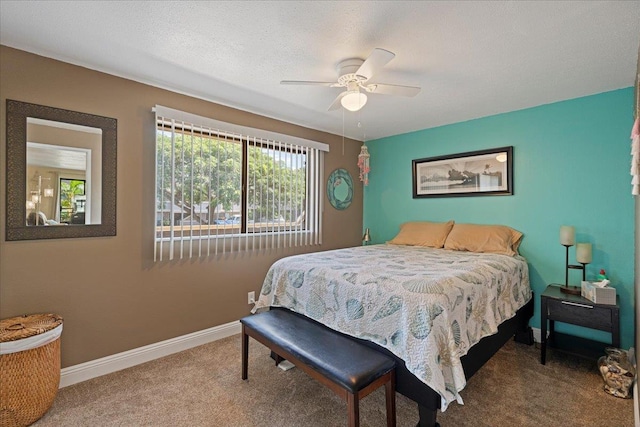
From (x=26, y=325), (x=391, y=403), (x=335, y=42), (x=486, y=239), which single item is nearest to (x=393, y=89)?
(x=335, y=42)

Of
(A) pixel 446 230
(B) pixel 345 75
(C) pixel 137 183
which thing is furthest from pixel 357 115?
(C) pixel 137 183

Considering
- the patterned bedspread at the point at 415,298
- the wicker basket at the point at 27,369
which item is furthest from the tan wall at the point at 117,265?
the patterned bedspread at the point at 415,298

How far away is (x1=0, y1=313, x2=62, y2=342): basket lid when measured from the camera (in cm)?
171

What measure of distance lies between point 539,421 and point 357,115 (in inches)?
120

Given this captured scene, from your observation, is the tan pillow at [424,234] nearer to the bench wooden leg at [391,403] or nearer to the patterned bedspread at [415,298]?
the patterned bedspread at [415,298]

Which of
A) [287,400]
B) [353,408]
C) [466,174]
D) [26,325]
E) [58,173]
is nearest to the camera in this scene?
[353,408]

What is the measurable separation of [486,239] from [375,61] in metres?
2.23

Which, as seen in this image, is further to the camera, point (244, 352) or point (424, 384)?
point (244, 352)

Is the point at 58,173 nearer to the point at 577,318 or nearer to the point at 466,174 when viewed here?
the point at 466,174

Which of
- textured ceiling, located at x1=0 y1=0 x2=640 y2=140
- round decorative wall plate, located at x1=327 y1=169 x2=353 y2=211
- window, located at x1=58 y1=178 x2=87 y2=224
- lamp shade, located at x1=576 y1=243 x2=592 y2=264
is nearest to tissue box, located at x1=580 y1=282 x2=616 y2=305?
lamp shade, located at x1=576 y1=243 x2=592 y2=264

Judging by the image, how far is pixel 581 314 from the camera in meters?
2.31

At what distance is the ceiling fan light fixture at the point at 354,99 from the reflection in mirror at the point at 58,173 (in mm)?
1827

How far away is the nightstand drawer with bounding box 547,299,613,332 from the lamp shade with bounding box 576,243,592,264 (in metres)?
0.44

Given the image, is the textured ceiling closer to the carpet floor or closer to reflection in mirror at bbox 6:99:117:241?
reflection in mirror at bbox 6:99:117:241
